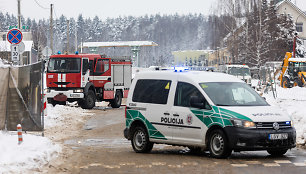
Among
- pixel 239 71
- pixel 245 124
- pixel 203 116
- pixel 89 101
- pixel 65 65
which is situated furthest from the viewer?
pixel 239 71

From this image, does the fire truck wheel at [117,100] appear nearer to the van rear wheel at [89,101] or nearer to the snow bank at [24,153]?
the van rear wheel at [89,101]

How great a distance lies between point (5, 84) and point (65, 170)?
185 inches

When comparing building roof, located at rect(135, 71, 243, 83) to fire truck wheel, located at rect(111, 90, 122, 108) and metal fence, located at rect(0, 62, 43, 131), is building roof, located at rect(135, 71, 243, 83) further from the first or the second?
fire truck wheel, located at rect(111, 90, 122, 108)

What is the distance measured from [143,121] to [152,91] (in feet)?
2.30

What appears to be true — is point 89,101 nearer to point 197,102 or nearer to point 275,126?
Answer: point 197,102

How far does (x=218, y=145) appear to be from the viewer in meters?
11.6

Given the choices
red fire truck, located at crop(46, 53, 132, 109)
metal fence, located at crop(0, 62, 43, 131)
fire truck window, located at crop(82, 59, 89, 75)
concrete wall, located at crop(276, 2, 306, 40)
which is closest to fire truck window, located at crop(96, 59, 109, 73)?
red fire truck, located at crop(46, 53, 132, 109)

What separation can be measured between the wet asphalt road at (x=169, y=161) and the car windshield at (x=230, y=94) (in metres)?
1.12

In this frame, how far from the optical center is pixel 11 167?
1037 cm

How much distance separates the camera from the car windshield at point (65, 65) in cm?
2884

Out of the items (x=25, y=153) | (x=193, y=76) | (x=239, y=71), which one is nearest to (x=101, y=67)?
(x=239, y=71)

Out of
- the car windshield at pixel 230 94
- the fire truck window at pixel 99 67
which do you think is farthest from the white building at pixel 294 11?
the car windshield at pixel 230 94

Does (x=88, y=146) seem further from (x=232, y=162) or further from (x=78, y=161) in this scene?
(x=232, y=162)

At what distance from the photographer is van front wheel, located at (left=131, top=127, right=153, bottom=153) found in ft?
43.3
